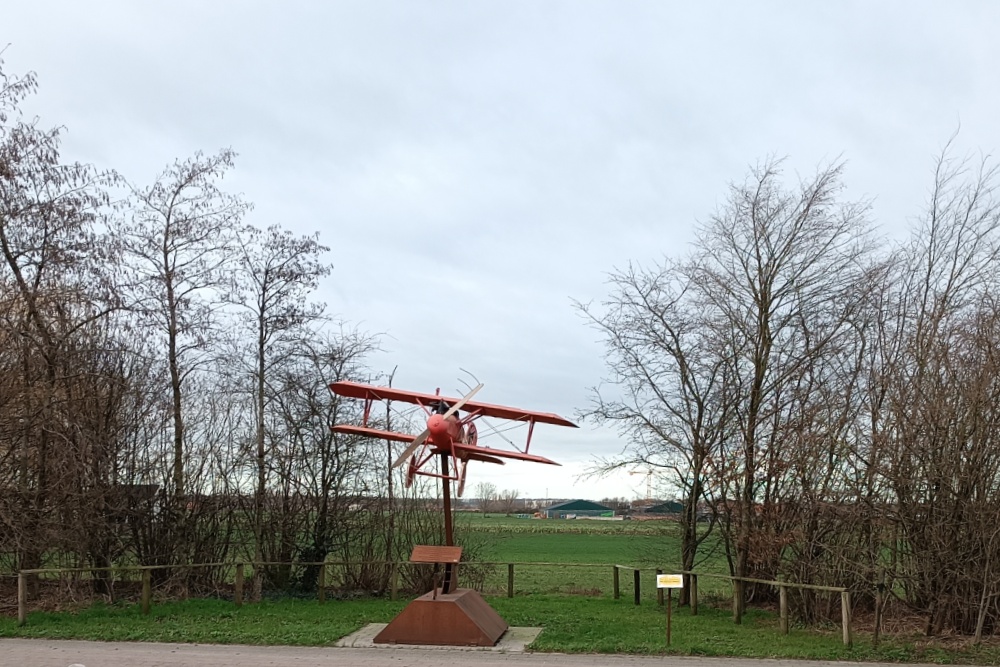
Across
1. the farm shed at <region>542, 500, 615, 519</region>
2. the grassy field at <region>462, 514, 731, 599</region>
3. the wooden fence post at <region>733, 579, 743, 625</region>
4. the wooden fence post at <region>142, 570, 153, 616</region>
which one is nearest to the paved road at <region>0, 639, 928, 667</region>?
the wooden fence post at <region>142, 570, 153, 616</region>

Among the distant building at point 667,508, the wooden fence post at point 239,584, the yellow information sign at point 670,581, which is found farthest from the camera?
the distant building at point 667,508

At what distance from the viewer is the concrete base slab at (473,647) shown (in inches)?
490

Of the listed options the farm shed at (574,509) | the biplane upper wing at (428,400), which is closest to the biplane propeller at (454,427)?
the biplane upper wing at (428,400)

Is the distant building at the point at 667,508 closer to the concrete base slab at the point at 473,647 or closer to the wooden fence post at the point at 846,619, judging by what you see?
the concrete base slab at the point at 473,647

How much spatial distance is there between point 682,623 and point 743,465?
3.09 metres

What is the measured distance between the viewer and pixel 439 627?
12781 millimetres

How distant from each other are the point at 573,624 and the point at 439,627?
260 cm

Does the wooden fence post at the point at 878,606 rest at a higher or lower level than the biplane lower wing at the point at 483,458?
lower

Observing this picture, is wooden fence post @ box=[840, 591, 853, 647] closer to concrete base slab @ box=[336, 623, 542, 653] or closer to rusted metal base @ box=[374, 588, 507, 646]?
concrete base slab @ box=[336, 623, 542, 653]

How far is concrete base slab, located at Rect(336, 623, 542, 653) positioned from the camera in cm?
1245

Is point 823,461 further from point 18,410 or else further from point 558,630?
point 18,410

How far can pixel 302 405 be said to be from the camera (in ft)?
64.4

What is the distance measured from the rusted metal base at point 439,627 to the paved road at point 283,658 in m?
0.32

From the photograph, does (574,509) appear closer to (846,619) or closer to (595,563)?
(595,563)
